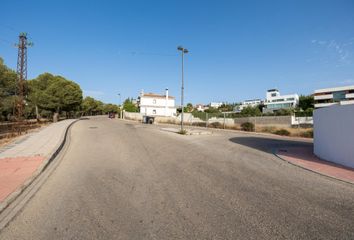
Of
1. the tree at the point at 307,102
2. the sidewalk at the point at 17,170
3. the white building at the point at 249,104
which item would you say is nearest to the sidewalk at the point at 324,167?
the sidewalk at the point at 17,170

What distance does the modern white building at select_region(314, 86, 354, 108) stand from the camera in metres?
78.6

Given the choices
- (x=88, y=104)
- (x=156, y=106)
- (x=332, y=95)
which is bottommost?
(x=156, y=106)

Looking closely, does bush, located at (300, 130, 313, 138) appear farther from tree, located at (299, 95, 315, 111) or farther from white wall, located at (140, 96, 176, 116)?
tree, located at (299, 95, 315, 111)

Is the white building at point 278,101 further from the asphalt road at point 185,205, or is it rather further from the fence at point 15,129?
the asphalt road at point 185,205

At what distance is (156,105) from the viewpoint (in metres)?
74.8

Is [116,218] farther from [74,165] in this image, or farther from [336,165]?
[336,165]

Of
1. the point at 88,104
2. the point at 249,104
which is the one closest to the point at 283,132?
the point at 88,104

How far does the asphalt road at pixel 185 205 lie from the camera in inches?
126

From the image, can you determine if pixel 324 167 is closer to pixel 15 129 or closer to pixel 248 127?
pixel 248 127

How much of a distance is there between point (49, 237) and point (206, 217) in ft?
8.02

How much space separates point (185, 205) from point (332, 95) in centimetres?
10211

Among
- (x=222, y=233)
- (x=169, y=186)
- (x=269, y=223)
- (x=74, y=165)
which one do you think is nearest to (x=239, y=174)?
(x=169, y=186)

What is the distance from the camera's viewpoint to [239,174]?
6328mm

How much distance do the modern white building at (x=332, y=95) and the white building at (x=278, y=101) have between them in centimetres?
1548
